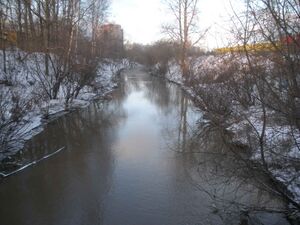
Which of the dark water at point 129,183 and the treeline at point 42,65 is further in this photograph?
the treeline at point 42,65

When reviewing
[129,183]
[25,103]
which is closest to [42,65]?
[25,103]

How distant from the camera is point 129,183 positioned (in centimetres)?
834

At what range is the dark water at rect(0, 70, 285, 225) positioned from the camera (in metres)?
6.77

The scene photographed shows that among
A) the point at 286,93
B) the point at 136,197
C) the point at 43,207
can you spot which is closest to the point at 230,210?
the point at 136,197

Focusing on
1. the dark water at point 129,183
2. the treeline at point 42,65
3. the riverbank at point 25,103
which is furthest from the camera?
the treeline at point 42,65

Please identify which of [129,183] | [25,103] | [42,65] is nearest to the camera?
[129,183]

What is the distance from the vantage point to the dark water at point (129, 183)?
22.2 feet

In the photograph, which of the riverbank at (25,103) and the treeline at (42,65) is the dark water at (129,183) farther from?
the treeline at (42,65)

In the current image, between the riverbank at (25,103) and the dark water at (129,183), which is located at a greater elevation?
the riverbank at (25,103)

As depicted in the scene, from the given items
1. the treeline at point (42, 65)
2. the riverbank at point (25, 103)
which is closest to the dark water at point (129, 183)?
the riverbank at point (25, 103)

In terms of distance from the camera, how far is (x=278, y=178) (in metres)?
7.00

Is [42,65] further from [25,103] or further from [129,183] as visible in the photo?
[129,183]

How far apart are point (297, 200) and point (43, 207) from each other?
4711 millimetres

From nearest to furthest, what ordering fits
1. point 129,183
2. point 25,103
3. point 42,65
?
1. point 129,183
2. point 25,103
3. point 42,65
